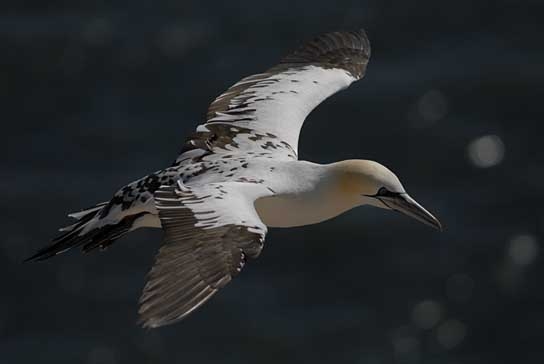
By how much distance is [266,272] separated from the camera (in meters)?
20.2

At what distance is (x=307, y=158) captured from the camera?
2012 centimetres

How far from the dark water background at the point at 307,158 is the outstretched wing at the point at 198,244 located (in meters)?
9.67

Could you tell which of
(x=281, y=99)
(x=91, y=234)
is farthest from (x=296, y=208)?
(x=281, y=99)

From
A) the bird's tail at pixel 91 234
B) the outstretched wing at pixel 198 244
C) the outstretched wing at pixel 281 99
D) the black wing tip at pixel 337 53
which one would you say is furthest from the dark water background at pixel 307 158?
the outstretched wing at pixel 198 244

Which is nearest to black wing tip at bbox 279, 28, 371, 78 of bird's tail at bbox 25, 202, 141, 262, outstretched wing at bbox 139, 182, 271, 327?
bird's tail at bbox 25, 202, 141, 262

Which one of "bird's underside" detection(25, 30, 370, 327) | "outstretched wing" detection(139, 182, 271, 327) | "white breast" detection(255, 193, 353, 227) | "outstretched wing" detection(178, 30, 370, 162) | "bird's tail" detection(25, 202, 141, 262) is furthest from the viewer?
"outstretched wing" detection(178, 30, 370, 162)

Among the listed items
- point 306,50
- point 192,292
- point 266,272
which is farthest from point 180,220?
point 266,272

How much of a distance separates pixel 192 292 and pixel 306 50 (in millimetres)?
4786

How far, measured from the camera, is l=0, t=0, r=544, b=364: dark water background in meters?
20.3

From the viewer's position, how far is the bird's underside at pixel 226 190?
9.48 metres

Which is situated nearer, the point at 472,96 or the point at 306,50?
the point at 306,50

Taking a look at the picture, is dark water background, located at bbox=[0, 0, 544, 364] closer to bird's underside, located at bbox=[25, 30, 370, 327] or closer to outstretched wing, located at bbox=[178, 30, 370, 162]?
outstretched wing, located at bbox=[178, 30, 370, 162]

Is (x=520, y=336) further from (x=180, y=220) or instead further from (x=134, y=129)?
(x=180, y=220)

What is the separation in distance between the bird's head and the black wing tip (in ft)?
7.83
